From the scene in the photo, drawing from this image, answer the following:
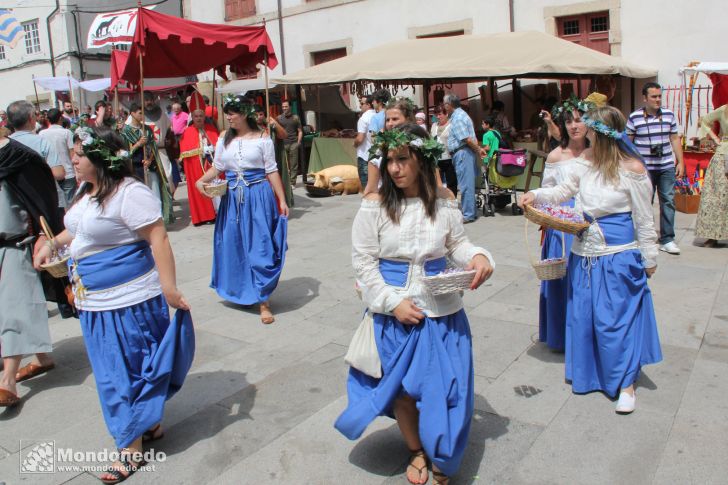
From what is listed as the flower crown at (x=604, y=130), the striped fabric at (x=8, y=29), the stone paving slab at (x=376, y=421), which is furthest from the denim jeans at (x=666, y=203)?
the striped fabric at (x=8, y=29)

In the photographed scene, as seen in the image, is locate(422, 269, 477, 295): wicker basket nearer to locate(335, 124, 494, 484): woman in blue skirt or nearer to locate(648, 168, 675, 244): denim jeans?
locate(335, 124, 494, 484): woman in blue skirt

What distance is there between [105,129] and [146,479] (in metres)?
1.76

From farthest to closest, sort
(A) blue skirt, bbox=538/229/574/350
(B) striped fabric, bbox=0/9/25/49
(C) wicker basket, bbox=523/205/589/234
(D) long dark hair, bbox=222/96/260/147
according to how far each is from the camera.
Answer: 1. (B) striped fabric, bbox=0/9/25/49
2. (D) long dark hair, bbox=222/96/260/147
3. (A) blue skirt, bbox=538/229/574/350
4. (C) wicker basket, bbox=523/205/589/234

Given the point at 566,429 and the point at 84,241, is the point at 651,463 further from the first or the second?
the point at 84,241

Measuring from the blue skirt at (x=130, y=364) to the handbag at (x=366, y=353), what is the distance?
36.2 inches

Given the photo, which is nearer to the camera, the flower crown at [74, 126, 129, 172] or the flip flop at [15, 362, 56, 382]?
the flower crown at [74, 126, 129, 172]

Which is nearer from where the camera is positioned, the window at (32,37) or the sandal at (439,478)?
the sandal at (439,478)

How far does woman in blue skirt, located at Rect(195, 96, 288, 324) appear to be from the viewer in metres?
5.81

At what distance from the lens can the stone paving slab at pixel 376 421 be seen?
3.35 meters

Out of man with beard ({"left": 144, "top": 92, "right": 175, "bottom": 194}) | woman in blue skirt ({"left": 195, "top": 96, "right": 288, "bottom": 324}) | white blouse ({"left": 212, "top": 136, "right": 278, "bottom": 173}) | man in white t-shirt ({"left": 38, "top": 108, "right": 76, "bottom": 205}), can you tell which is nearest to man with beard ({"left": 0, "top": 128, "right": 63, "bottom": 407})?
woman in blue skirt ({"left": 195, "top": 96, "right": 288, "bottom": 324})

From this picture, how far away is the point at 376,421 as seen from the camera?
3.85 meters

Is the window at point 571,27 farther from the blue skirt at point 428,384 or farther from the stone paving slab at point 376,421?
the blue skirt at point 428,384

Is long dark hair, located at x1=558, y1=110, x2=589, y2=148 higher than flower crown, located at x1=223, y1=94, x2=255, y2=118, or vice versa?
flower crown, located at x1=223, y1=94, x2=255, y2=118

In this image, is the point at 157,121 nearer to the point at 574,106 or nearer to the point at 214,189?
the point at 214,189
